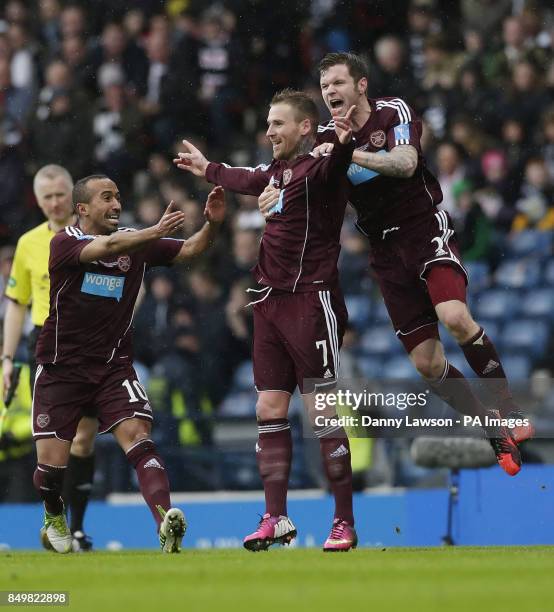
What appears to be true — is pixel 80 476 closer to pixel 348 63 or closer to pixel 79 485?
pixel 79 485

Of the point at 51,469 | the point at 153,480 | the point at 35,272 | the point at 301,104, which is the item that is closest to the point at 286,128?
the point at 301,104

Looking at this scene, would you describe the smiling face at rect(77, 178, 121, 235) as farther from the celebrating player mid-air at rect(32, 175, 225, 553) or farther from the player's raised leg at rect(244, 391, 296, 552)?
the player's raised leg at rect(244, 391, 296, 552)

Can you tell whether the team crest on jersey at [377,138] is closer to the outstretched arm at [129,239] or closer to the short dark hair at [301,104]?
the short dark hair at [301,104]

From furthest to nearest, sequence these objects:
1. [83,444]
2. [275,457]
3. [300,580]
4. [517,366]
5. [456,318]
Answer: [517,366] → [83,444] → [456,318] → [275,457] → [300,580]

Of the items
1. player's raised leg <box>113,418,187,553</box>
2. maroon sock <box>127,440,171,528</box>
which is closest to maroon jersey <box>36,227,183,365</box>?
player's raised leg <box>113,418,187,553</box>

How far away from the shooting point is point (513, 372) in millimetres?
12758

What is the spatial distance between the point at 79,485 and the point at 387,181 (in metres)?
2.82

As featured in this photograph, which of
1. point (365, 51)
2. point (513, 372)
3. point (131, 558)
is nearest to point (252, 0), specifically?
point (365, 51)

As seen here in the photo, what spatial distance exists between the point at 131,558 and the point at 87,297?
4.71ft

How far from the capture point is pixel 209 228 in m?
7.91

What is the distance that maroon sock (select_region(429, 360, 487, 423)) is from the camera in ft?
27.4

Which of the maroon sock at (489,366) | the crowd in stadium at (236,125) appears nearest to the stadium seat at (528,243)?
the crowd in stadium at (236,125)

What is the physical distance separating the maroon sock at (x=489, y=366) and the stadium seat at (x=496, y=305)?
17.1 ft

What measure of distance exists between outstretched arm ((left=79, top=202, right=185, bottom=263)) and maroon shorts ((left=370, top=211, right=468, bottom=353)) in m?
1.34
